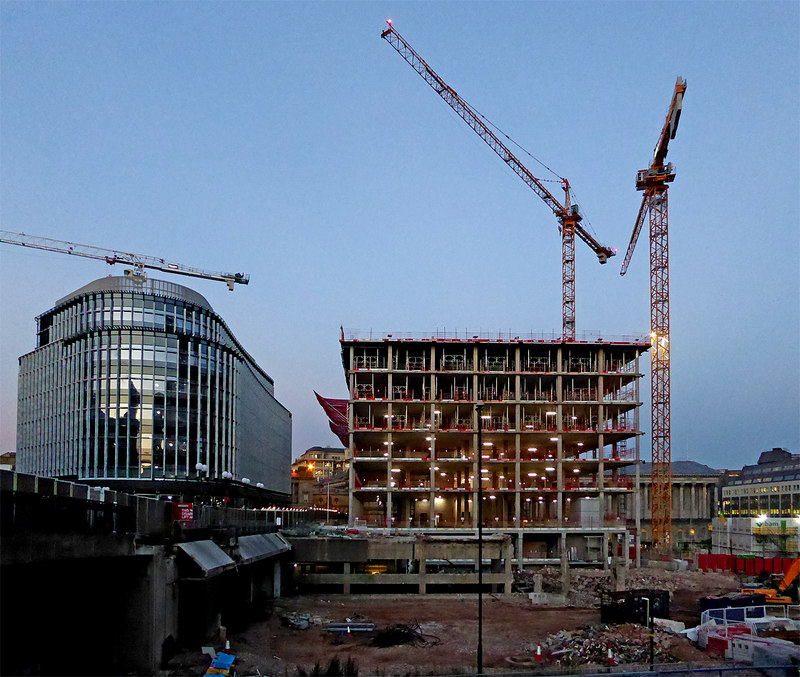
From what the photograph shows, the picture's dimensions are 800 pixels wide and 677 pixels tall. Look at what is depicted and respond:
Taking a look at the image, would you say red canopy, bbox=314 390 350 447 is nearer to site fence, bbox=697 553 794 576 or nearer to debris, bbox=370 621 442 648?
site fence, bbox=697 553 794 576

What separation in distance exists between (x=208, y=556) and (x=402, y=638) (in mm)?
12994

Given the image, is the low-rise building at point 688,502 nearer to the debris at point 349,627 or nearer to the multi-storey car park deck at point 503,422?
the multi-storey car park deck at point 503,422

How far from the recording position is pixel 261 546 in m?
45.8

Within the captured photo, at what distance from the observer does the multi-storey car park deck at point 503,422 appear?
8656cm

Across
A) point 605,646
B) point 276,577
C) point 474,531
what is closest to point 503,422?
point 474,531

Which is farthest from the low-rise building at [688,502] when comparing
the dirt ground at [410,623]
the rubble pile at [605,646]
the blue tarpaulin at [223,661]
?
the blue tarpaulin at [223,661]

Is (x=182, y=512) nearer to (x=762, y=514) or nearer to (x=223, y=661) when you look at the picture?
(x=223, y=661)

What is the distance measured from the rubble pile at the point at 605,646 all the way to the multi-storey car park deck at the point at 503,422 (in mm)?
42818

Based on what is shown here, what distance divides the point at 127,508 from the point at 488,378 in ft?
224

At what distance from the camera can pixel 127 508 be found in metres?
26.3

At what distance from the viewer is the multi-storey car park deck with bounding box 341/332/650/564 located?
86562mm

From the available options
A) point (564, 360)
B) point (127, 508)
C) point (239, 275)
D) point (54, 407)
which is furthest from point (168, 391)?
point (127, 508)

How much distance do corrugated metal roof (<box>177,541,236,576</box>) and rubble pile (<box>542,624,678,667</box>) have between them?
1580 cm

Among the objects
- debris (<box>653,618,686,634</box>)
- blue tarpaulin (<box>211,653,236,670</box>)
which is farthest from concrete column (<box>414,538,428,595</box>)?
blue tarpaulin (<box>211,653,236,670</box>)
